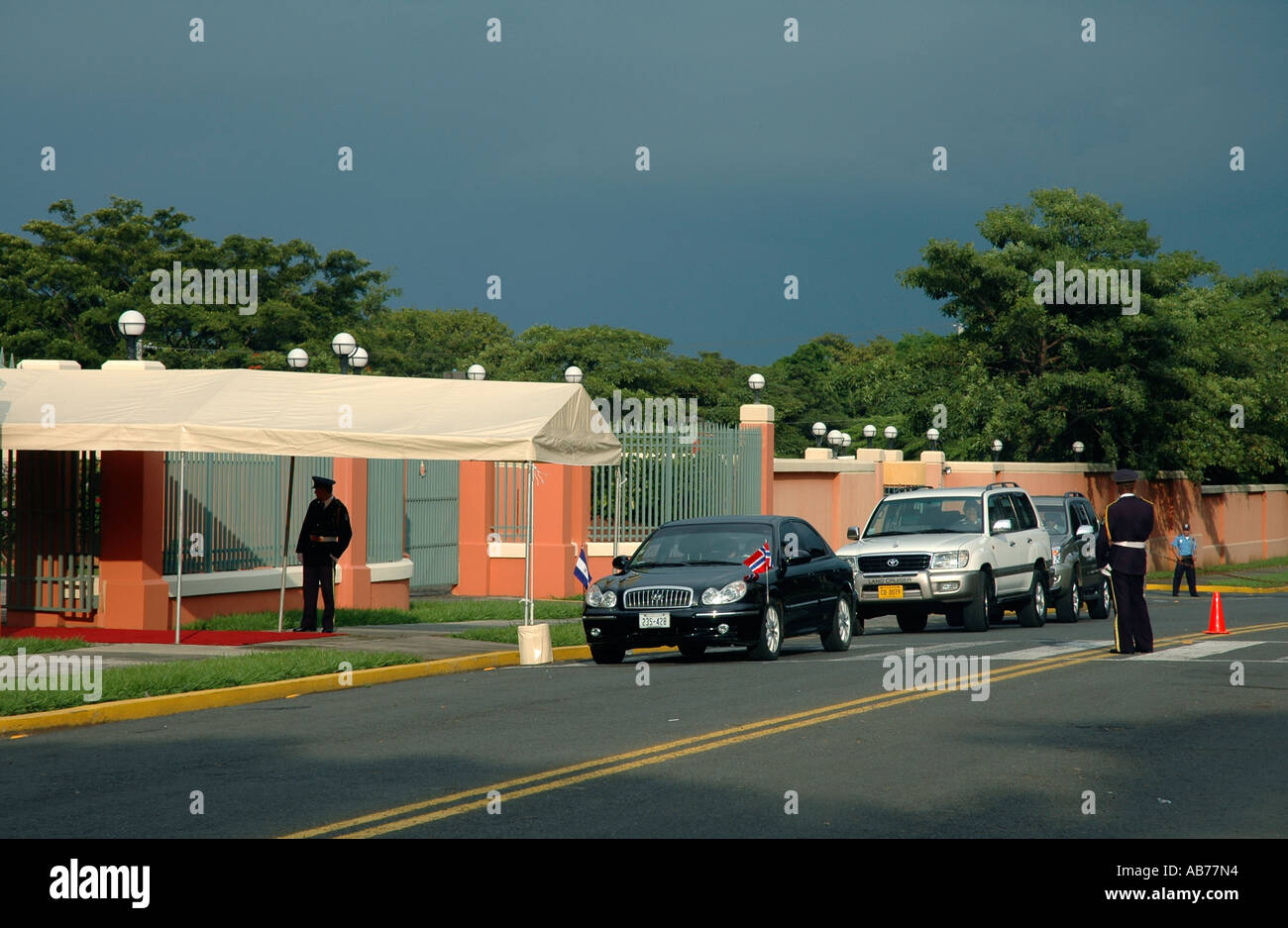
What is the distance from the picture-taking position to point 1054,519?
83.6 feet

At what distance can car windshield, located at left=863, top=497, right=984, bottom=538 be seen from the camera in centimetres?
2167

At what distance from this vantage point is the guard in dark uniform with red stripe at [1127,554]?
15.7 meters

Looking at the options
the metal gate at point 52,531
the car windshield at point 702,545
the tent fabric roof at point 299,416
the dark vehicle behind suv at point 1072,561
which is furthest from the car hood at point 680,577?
the dark vehicle behind suv at point 1072,561

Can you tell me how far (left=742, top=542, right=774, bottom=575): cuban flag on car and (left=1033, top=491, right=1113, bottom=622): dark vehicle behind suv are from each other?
8582 mm

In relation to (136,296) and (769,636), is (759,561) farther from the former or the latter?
(136,296)

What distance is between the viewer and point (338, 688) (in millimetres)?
14164

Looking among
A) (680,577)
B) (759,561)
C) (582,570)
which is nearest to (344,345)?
(582,570)

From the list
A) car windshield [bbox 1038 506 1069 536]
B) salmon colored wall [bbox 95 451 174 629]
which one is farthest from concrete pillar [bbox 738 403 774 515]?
salmon colored wall [bbox 95 451 174 629]

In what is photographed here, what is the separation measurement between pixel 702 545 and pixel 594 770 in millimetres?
8059

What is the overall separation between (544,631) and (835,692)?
4660 millimetres

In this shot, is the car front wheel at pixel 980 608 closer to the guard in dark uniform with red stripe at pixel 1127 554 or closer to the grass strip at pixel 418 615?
the guard in dark uniform with red stripe at pixel 1127 554

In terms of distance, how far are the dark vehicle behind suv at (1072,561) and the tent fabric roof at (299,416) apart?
31.0 ft

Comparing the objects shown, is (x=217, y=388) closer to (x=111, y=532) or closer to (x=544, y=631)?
(x=111, y=532)
